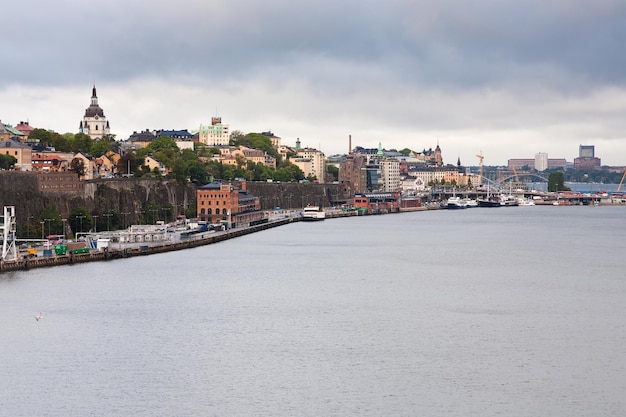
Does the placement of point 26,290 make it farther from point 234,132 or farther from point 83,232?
point 234,132

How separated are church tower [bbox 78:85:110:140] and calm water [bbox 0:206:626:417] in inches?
1993

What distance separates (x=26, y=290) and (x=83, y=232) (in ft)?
48.9

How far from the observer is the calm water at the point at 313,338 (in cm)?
1727

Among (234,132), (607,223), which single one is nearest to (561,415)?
(607,223)

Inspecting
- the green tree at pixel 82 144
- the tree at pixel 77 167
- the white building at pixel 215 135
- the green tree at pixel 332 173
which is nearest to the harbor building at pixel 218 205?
the tree at pixel 77 167

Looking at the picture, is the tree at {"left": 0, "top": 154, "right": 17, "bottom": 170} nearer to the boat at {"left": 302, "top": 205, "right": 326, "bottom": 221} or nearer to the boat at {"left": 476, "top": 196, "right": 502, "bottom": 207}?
the boat at {"left": 302, "top": 205, "right": 326, "bottom": 221}

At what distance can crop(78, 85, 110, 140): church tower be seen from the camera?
85125mm

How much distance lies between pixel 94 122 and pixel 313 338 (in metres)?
66.6

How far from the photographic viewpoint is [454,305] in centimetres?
2606

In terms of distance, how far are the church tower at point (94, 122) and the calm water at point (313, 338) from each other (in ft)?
166

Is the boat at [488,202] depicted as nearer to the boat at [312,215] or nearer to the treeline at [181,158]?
the treeline at [181,158]

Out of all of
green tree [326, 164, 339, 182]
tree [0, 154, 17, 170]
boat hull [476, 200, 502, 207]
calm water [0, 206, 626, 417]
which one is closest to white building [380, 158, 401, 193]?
green tree [326, 164, 339, 182]

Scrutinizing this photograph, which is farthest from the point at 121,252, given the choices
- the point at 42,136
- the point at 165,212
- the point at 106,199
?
the point at 42,136

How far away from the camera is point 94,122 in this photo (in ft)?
280
